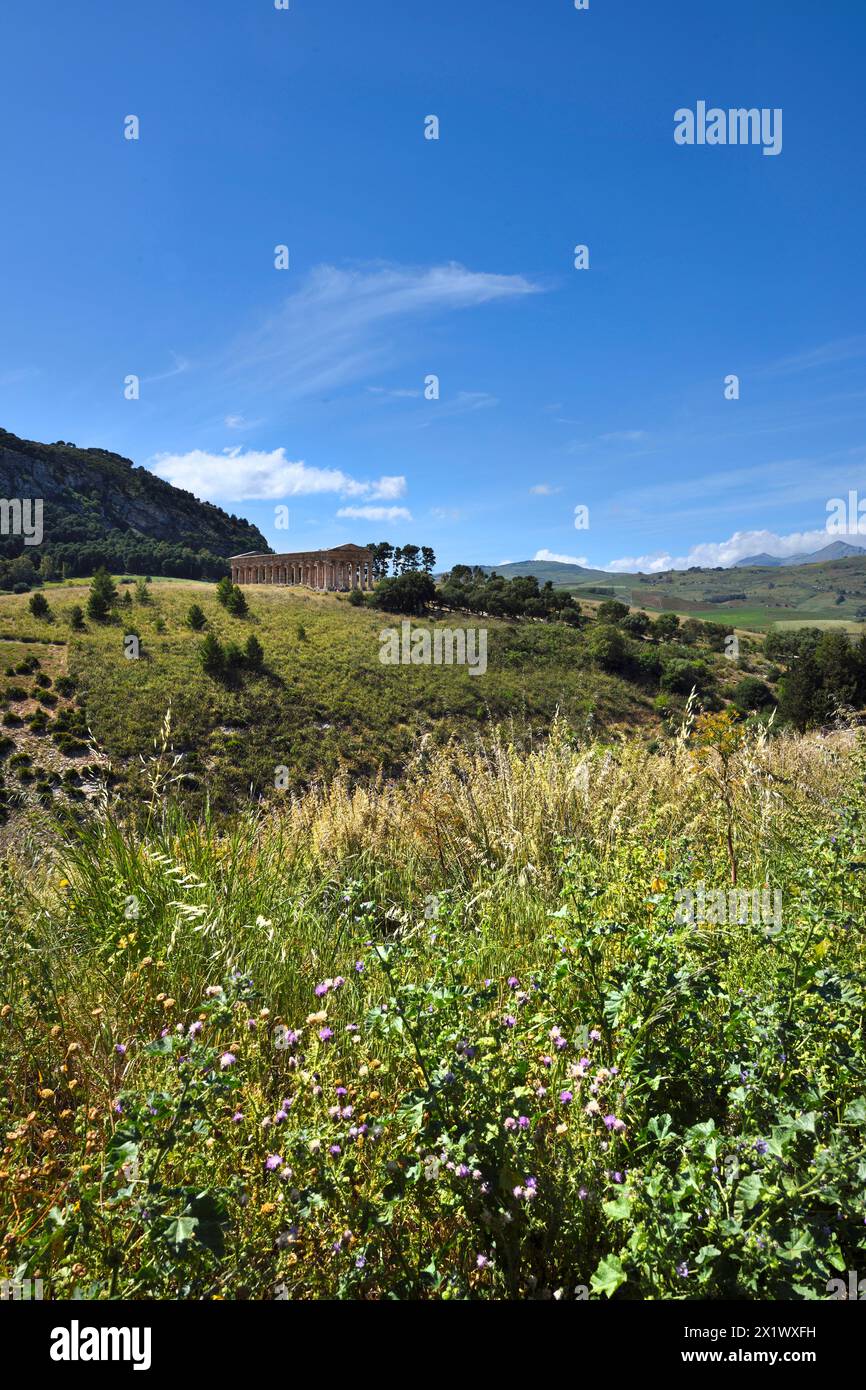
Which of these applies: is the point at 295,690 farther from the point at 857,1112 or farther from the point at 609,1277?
the point at 609,1277

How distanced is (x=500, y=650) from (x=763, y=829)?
52.7 m

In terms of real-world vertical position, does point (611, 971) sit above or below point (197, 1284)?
above

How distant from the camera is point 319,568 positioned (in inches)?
3374

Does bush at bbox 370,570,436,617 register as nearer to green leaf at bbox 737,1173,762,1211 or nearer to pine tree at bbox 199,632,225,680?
pine tree at bbox 199,632,225,680

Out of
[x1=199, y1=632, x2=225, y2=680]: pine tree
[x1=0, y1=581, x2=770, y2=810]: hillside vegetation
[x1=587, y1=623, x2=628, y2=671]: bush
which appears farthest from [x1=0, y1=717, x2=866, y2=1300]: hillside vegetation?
[x1=587, y1=623, x2=628, y2=671]: bush

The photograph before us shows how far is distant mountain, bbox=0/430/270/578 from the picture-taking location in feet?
317

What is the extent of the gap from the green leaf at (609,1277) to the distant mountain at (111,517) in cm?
9818

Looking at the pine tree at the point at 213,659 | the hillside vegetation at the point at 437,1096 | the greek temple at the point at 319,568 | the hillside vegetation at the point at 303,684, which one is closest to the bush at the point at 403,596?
the hillside vegetation at the point at 303,684

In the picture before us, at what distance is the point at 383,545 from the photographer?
295 ft

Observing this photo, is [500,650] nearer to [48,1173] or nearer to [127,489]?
[48,1173]

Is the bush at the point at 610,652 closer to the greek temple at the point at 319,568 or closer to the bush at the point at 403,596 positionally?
the bush at the point at 403,596

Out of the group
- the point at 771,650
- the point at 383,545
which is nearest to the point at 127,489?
the point at 383,545

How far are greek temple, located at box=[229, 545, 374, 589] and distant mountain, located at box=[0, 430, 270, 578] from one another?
17.3m
